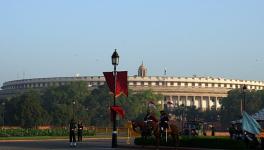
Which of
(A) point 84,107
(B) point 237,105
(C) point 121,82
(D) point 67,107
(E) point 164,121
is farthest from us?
(A) point 84,107

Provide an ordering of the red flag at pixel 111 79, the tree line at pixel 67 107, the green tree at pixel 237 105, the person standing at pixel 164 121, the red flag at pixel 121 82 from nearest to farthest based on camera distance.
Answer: the person standing at pixel 164 121 < the red flag at pixel 121 82 < the red flag at pixel 111 79 < the tree line at pixel 67 107 < the green tree at pixel 237 105

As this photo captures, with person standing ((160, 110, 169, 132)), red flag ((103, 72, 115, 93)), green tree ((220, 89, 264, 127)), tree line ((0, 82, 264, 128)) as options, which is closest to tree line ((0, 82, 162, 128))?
tree line ((0, 82, 264, 128))

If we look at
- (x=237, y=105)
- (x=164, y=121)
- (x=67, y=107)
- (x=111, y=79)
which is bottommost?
(x=164, y=121)

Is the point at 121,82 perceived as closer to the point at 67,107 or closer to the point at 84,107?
the point at 67,107

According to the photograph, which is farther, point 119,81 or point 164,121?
point 119,81

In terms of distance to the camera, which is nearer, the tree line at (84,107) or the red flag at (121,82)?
the red flag at (121,82)

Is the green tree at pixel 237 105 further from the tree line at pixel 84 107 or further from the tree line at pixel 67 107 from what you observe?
the tree line at pixel 67 107

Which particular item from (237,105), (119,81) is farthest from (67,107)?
(119,81)

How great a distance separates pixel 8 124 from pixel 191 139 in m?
100

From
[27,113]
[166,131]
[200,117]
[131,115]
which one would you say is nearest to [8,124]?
[27,113]

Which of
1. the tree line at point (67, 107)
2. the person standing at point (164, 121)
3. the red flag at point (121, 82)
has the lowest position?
the person standing at point (164, 121)

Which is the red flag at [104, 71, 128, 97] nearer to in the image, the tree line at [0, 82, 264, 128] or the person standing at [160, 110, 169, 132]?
the person standing at [160, 110, 169, 132]

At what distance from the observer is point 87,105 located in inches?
6594

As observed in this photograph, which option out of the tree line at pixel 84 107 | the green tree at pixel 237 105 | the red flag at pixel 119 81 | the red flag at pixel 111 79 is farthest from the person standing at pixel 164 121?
the green tree at pixel 237 105
